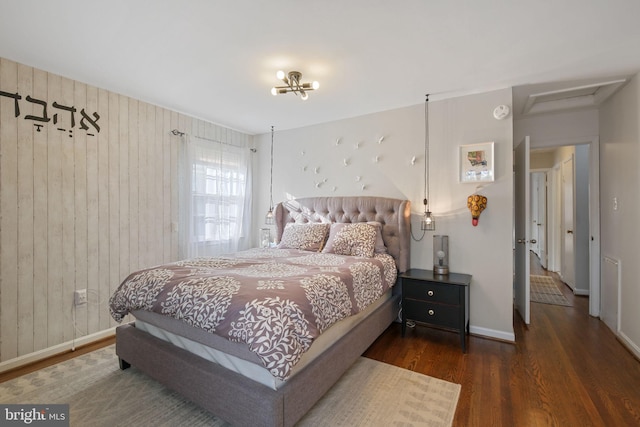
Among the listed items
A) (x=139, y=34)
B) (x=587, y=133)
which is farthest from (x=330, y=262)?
(x=587, y=133)

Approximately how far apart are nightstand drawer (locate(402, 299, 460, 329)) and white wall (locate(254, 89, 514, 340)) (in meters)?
0.51

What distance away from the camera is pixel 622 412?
1804 mm

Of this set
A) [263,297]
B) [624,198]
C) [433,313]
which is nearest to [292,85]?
[263,297]

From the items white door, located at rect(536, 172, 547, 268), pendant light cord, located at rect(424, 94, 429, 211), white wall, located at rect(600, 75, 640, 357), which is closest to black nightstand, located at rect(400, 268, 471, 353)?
pendant light cord, located at rect(424, 94, 429, 211)

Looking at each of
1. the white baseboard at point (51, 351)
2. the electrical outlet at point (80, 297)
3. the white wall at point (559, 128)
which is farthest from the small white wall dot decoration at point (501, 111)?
the white baseboard at point (51, 351)

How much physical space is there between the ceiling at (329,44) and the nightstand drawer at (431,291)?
1965 millimetres

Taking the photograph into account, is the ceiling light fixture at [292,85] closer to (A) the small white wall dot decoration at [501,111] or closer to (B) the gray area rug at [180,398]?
(A) the small white wall dot decoration at [501,111]

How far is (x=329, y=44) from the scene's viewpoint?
2129 millimetres

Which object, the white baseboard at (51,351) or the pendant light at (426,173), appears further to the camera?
the pendant light at (426,173)

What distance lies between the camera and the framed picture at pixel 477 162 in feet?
9.45

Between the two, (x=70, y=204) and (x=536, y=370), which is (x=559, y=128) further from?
(x=70, y=204)

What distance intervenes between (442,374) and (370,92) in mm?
2703

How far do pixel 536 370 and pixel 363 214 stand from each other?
2.13 m

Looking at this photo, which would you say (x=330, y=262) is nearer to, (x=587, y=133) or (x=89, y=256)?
(x=89, y=256)
